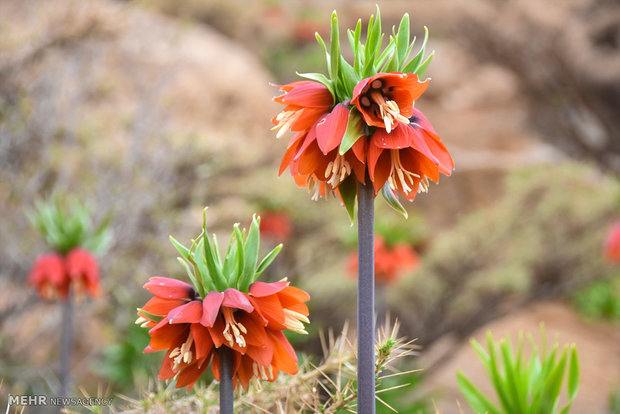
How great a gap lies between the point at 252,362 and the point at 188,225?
3.30 meters

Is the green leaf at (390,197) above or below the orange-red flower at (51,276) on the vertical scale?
below

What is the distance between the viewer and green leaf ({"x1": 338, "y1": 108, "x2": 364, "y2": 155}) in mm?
658

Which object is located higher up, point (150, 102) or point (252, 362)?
point (150, 102)

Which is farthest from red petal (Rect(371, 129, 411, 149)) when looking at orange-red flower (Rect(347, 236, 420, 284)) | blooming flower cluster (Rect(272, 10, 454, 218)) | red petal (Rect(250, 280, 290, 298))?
orange-red flower (Rect(347, 236, 420, 284))

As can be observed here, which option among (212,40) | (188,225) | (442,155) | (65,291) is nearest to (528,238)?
(188,225)

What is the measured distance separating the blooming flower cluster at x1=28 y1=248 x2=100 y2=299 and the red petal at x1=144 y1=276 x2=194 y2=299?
1.13 meters

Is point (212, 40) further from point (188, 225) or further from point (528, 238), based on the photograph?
point (528, 238)

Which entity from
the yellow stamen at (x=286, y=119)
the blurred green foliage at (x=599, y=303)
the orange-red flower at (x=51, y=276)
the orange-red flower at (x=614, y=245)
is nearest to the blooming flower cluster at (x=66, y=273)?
the orange-red flower at (x=51, y=276)

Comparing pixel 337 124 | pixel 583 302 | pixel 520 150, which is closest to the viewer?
pixel 337 124

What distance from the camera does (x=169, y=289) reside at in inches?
28.4

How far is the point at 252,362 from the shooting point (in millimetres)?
754

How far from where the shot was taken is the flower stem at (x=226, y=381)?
68 centimetres

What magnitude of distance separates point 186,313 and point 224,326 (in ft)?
0.17

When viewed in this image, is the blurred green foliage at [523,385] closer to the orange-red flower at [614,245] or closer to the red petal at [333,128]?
the red petal at [333,128]
